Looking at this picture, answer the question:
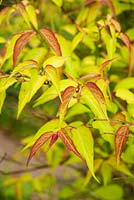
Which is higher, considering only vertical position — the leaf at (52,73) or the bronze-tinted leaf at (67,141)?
the leaf at (52,73)

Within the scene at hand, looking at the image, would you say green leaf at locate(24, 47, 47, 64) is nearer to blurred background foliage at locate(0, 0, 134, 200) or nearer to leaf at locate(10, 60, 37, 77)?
blurred background foliage at locate(0, 0, 134, 200)

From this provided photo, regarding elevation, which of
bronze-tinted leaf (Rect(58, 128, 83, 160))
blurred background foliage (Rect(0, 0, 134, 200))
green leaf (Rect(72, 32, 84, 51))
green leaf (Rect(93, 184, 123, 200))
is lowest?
green leaf (Rect(93, 184, 123, 200))

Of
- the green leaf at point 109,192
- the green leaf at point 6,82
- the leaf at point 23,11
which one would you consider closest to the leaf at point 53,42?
the green leaf at point 6,82

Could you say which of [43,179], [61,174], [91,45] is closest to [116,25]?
[91,45]

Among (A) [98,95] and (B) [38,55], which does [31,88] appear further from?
(B) [38,55]

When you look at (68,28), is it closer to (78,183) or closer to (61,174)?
(78,183)

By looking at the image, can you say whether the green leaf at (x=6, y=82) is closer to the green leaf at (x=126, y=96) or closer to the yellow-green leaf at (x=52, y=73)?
the yellow-green leaf at (x=52, y=73)

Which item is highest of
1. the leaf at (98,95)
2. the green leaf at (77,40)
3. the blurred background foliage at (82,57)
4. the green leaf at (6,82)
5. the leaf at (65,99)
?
the green leaf at (6,82)

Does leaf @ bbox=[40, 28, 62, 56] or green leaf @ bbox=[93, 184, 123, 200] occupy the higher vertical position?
leaf @ bbox=[40, 28, 62, 56]

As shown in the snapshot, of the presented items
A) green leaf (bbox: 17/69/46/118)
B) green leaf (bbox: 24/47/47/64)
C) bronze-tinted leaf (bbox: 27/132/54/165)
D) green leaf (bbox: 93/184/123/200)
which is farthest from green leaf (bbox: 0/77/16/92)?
green leaf (bbox: 93/184/123/200)

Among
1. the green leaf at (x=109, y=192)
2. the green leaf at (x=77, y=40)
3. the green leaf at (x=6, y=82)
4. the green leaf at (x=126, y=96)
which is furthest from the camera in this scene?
the green leaf at (x=109, y=192)

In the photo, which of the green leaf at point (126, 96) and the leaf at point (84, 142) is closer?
the leaf at point (84, 142)
